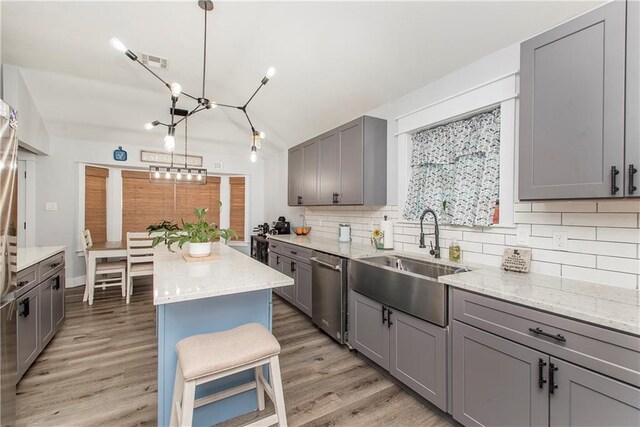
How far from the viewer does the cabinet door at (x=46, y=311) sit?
98.4 inches

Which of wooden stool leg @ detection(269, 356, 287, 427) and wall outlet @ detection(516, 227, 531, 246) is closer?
wooden stool leg @ detection(269, 356, 287, 427)

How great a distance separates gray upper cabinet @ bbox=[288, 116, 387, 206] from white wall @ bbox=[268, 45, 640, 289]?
0.15m

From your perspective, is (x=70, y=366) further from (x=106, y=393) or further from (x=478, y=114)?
(x=478, y=114)

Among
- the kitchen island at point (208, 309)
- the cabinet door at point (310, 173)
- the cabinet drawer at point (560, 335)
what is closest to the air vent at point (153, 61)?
the cabinet door at point (310, 173)

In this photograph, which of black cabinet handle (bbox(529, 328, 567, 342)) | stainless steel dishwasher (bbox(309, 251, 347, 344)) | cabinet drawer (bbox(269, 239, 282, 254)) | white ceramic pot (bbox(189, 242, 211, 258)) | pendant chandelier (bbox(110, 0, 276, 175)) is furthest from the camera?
cabinet drawer (bbox(269, 239, 282, 254))

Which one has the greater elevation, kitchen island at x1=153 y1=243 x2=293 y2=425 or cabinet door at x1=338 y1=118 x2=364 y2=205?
cabinet door at x1=338 y1=118 x2=364 y2=205

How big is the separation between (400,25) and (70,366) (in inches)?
151

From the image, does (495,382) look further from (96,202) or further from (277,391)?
(96,202)

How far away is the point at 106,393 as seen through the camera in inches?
80.3

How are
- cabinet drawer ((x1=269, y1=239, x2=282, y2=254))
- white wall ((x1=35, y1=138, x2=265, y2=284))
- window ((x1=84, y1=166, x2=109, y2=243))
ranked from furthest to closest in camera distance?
1. window ((x1=84, y1=166, x2=109, y2=243))
2. white wall ((x1=35, y1=138, x2=265, y2=284))
3. cabinet drawer ((x1=269, y1=239, x2=282, y2=254))

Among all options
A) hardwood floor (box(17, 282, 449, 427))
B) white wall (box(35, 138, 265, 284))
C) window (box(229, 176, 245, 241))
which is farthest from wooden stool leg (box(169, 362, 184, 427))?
window (box(229, 176, 245, 241))

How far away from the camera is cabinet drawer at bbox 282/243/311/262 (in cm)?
337

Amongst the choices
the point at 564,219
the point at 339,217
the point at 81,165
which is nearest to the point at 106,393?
the point at 339,217

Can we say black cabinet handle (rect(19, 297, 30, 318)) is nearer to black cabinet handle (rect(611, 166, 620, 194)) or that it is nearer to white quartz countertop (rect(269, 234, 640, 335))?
white quartz countertop (rect(269, 234, 640, 335))
